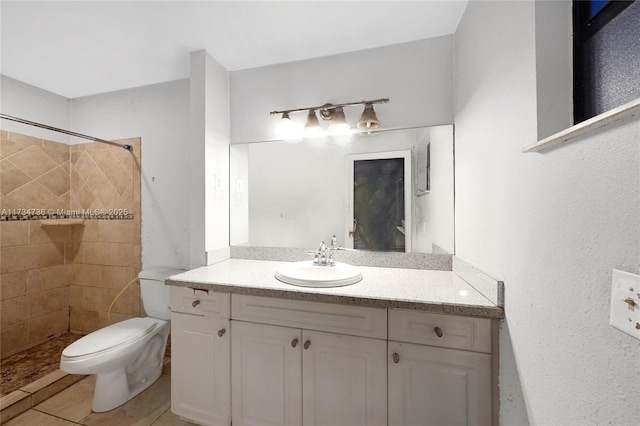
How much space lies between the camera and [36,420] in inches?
58.8

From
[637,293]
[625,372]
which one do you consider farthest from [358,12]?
[625,372]

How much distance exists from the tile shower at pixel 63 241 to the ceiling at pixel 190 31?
0.65m

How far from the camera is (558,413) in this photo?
2.22 ft

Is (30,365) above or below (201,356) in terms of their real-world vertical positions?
below

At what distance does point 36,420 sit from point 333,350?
6.10 feet

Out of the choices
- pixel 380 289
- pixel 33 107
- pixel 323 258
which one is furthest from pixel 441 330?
pixel 33 107

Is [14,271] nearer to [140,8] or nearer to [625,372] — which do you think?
[140,8]

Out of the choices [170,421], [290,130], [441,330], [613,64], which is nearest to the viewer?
[613,64]

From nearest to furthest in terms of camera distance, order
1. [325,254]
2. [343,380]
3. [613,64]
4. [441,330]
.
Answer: [613,64] → [441,330] → [343,380] → [325,254]

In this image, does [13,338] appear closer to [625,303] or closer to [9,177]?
[9,177]

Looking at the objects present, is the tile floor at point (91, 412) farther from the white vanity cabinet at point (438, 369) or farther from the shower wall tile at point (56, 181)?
the shower wall tile at point (56, 181)

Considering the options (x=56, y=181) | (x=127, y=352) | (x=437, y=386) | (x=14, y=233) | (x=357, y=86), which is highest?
(x=357, y=86)

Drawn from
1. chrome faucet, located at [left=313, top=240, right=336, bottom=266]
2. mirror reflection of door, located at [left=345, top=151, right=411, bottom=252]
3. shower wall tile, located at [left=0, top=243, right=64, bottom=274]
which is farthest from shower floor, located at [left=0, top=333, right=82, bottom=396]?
mirror reflection of door, located at [left=345, top=151, right=411, bottom=252]

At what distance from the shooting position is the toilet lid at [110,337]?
1.43 m
